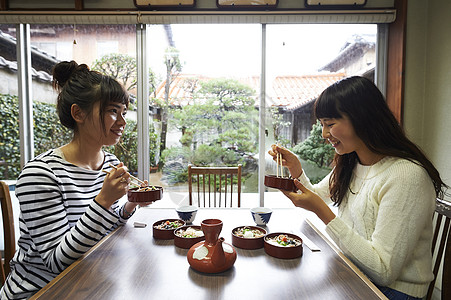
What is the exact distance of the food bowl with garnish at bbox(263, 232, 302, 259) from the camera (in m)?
1.15

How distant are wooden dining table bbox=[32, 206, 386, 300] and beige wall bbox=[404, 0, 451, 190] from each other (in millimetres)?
1865

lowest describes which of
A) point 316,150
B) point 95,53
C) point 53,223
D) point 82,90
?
point 53,223

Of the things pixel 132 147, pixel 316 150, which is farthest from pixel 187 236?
pixel 316 150

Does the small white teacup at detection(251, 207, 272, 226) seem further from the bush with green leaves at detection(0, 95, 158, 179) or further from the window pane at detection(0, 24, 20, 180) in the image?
the window pane at detection(0, 24, 20, 180)

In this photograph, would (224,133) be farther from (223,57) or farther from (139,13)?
(139,13)

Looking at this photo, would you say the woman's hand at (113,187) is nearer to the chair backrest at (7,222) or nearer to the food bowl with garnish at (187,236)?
the food bowl with garnish at (187,236)

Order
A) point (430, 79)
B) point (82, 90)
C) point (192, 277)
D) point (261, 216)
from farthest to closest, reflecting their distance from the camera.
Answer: point (430, 79)
point (261, 216)
point (82, 90)
point (192, 277)

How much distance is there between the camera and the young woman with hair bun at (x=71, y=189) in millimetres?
1133

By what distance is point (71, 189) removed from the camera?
1.30 m

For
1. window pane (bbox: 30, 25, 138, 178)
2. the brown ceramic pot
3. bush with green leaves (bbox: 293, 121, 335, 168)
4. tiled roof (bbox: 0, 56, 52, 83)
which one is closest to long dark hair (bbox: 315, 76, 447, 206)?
the brown ceramic pot

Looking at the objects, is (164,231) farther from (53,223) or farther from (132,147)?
(132,147)

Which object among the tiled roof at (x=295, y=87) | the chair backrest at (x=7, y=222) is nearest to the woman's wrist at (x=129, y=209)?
the chair backrest at (x=7, y=222)

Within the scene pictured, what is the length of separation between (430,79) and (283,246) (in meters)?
→ 2.41

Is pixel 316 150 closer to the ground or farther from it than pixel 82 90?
closer to the ground
